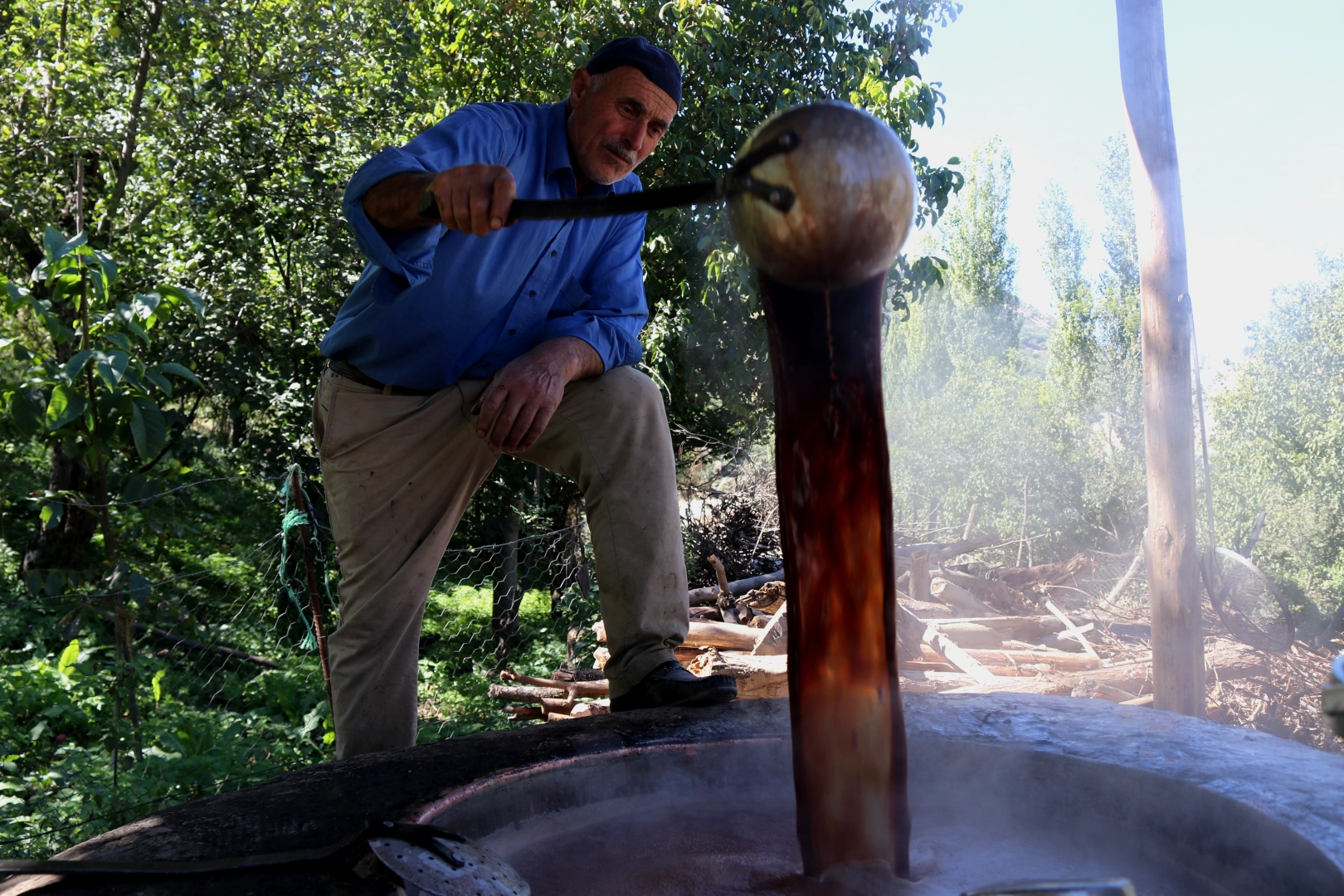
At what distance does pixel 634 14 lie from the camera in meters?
6.46

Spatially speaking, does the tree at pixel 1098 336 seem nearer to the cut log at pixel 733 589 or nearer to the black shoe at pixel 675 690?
the cut log at pixel 733 589

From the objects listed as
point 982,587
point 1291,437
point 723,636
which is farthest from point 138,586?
point 1291,437

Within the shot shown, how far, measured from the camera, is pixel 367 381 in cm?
239

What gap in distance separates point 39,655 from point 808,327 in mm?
5528

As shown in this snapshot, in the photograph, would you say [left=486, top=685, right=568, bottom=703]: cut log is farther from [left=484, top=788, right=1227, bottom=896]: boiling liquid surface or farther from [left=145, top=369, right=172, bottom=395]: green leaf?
[left=484, top=788, right=1227, bottom=896]: boiling liquid surface

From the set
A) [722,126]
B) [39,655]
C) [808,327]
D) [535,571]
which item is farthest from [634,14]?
[808,327]

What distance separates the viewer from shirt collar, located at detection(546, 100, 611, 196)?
247 centimetres

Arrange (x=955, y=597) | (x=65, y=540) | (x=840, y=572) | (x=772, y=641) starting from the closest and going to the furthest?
(x=840, y=572) < (x=772, y=641) < (x=65, y=540) < (x=955, y=597)

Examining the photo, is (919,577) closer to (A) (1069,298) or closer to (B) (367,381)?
(B) (367,381)

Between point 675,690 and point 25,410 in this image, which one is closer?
point 675,690

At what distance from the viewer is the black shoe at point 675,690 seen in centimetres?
213

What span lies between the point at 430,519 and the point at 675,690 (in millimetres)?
716

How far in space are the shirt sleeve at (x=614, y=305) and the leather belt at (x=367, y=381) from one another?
1.14 feet

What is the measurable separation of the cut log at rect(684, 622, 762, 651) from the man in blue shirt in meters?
2.90
